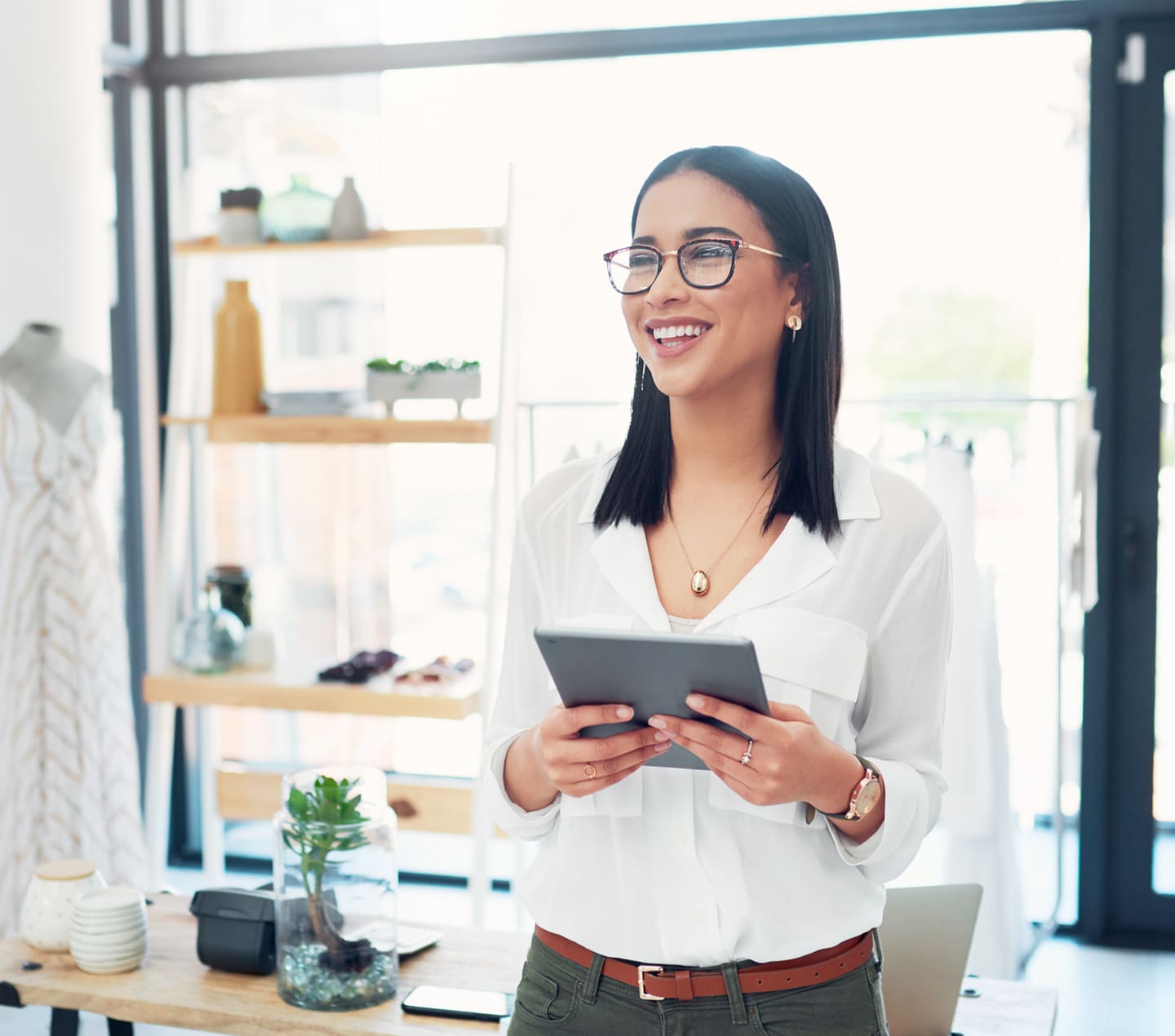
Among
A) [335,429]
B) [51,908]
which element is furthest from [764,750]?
[335,429]

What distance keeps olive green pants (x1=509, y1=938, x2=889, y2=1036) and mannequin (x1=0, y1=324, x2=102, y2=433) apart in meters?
2.29

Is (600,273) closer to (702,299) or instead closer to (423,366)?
(423,366)

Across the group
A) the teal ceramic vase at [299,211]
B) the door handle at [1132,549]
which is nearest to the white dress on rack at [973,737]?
the door handle at [1132,549]

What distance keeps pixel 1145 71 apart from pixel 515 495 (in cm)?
192

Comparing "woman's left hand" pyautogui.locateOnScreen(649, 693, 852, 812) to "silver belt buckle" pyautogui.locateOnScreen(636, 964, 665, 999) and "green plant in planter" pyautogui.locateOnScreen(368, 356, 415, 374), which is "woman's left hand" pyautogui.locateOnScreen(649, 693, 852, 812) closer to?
"silver belt buckle" pyautogui.locateOnScreen(636, 964, 665, 999)

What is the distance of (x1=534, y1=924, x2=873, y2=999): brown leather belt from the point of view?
1.24 m

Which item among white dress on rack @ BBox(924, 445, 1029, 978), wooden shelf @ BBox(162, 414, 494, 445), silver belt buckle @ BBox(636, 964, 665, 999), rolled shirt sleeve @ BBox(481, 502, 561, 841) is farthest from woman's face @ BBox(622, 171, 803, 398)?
wooden shelf @ BBox(162, 414, 494, 445)

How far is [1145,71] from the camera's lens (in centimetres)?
335


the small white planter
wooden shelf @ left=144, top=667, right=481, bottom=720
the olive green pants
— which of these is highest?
the small white planter

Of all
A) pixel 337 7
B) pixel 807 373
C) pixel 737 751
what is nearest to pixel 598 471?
pixel 807 373

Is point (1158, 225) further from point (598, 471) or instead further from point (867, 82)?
point (598, 471)

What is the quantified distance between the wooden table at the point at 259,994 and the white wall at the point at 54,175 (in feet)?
6.09

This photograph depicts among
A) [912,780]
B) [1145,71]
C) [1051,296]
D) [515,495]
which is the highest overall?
[1145,71]

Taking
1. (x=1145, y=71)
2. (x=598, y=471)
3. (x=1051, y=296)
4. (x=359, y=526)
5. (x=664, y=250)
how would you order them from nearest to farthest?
1. (x=664, y=250)
2. (x=598, y=471)
3. (x=1145, y=71)
4. (x=1051, y=296)
5. (x=359, y=526)
